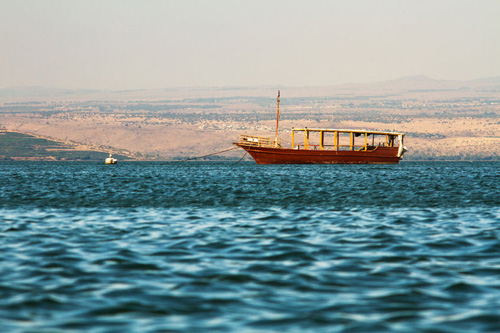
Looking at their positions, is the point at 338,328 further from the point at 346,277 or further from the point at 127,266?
the point at 127,266

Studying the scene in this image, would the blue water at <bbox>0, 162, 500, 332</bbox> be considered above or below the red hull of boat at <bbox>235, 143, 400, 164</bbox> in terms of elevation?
above

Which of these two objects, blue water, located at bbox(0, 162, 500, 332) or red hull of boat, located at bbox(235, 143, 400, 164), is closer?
blue water, located at bbox(0, 162, 500, 332)

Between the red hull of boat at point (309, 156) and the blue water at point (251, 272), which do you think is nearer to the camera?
the blue water at point (251, 272)

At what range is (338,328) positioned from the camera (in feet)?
28.4

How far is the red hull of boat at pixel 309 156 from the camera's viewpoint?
326ft

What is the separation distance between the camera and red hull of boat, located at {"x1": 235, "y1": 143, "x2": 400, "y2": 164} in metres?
99.4

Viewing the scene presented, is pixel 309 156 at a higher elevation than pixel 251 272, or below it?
below

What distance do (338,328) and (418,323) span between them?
1.12 meters

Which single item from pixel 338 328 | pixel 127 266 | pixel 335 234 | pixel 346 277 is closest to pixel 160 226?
pixel 335 234

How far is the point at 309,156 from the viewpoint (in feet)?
328

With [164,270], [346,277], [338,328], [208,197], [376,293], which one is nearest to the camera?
[338,328]

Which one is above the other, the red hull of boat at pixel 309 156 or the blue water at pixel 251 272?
the blue water at pixel 251 272

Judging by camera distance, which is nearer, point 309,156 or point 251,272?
point 251,272

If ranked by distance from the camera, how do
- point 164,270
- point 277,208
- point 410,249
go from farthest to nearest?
point 277,208
point 410,249
point 164,270
